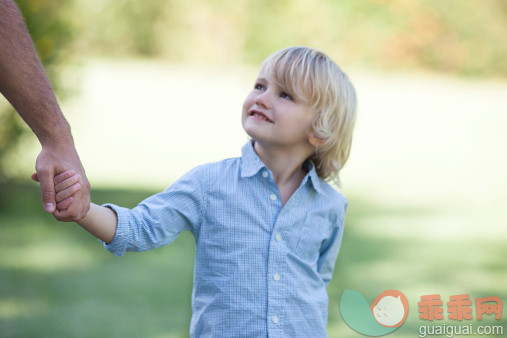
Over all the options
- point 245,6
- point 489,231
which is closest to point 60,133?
point 489,231

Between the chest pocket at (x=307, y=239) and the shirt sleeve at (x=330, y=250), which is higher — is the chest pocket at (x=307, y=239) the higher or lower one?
the higher one

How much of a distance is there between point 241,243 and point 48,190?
0.58 m

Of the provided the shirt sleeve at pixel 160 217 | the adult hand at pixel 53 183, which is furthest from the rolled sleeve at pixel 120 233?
the adult hand at pixel 53 183

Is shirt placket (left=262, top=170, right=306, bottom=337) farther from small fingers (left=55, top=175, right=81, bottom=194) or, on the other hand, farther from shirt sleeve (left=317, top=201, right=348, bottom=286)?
small fingers (left=55, top=175, right=81, bottom=194)

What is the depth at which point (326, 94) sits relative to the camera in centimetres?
218

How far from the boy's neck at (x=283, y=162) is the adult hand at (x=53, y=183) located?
611mm

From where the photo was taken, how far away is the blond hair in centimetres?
214

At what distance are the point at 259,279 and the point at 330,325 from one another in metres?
1.78

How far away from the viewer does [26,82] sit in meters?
1.84

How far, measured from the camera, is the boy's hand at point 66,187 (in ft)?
5.73

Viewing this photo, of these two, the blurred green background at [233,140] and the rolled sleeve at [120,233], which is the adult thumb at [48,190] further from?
the blurred green background at [233,140]

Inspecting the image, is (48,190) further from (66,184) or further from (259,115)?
(259,115)

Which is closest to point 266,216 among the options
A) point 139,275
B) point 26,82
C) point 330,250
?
point 330,250

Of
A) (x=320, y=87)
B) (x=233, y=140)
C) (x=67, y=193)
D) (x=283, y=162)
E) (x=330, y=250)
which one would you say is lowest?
(x=233, y=140)
